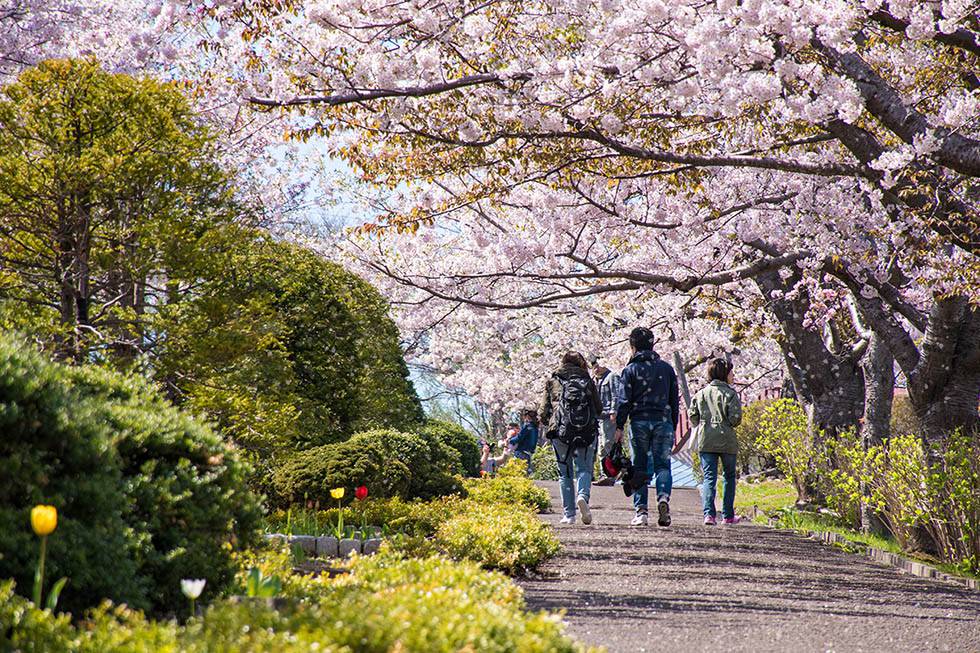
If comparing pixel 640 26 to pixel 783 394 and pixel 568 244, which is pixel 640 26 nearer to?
pixel 568 244

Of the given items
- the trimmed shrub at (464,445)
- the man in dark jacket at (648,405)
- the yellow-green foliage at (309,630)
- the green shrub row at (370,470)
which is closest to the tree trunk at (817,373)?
the man in dark jacket at (648,405)

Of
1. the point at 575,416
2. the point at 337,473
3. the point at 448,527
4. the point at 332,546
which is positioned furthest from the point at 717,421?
the point at 332,546

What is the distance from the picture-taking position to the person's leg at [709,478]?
459 inches

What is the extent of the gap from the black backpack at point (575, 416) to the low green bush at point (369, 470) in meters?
1.57

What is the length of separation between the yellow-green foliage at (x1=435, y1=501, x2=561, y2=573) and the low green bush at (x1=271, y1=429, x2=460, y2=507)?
2.15 m

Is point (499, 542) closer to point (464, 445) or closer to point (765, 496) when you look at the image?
point (765, 496)

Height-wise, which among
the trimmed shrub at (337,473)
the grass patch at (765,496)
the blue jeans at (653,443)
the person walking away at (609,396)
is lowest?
the grass patch at (765,496)

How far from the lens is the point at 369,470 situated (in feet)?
34.7

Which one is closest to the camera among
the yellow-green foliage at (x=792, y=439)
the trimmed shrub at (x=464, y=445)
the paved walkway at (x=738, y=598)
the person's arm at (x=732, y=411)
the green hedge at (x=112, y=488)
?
the green hedge at (x=112, y=488)

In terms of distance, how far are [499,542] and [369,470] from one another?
3263 mm

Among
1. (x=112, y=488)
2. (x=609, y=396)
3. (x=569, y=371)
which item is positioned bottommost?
(x=112, y=488)

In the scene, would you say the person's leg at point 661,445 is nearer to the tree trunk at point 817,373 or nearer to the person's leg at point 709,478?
the person's leg at point 709,478

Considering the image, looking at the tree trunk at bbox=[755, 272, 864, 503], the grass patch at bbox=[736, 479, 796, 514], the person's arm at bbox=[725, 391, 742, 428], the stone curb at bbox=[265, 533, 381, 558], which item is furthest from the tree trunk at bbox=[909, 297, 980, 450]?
the grass patch at bbox=[736, 479, 796, 514]

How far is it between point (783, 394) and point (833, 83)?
19481 mm
